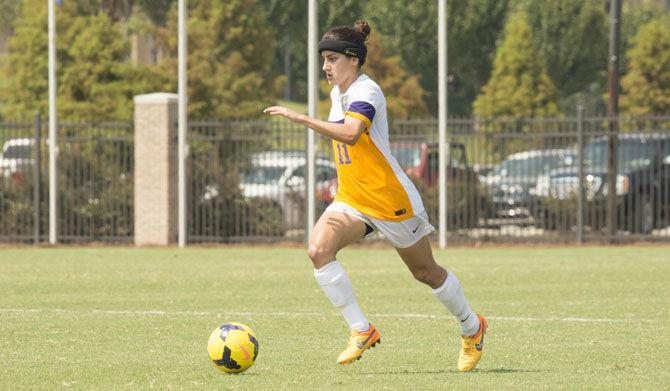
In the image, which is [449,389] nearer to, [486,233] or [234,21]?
[486,233]

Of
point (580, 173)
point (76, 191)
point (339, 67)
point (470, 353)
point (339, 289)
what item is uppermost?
point (339, 67)

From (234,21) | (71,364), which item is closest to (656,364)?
(71,364)

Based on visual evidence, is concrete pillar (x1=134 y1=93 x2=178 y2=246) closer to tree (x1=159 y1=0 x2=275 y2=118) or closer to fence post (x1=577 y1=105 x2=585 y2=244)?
fence post (x1=577 y1=105 x2=585 y2=244)

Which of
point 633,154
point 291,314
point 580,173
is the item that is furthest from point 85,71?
point 291,314

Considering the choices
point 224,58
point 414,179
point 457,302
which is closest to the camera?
point 457,302

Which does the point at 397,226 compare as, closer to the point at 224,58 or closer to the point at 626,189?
the point at 626,189

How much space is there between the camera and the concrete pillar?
27438 millimetres

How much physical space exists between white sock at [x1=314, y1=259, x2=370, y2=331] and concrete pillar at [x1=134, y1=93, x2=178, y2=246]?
17908 mm

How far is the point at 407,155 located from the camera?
27672 mm

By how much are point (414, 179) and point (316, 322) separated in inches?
559

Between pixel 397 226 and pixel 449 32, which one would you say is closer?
pixel 397 226

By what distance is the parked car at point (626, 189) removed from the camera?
2723 cm

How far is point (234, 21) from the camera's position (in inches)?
2083

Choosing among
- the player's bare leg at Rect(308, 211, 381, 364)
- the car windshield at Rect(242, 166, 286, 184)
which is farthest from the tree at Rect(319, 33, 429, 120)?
the player's bare leg at Rect(308, 211, 381, 364)
